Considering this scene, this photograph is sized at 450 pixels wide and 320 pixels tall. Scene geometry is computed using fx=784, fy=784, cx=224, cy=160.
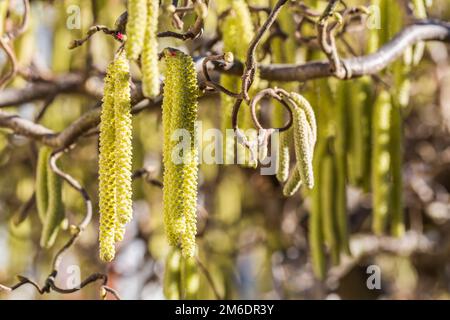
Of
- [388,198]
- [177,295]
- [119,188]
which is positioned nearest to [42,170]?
[177,295]

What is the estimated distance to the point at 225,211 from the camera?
398 cm

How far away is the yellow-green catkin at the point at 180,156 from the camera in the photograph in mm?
1403

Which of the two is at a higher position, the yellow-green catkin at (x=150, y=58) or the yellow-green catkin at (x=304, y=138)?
the yellow-green catkin at (x=150, y=58)

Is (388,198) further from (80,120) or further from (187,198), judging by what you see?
(187,198)

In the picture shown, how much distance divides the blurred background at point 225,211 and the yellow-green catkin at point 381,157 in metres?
0.82

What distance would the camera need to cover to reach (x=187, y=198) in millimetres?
1410

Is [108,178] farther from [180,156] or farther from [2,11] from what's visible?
[2,11]

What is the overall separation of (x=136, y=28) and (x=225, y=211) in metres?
2.77

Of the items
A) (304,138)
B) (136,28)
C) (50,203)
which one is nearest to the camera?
(136,28)

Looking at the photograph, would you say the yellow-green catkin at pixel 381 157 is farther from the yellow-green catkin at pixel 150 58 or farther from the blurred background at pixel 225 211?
the yellow-green catkin at pixel 150 58

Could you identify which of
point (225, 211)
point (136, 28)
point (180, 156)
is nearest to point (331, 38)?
point (180, 156)

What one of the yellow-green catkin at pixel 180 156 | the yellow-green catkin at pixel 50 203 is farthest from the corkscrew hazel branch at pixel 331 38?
the yellow-green catkin at pixel 50 203

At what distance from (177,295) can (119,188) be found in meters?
0.95
